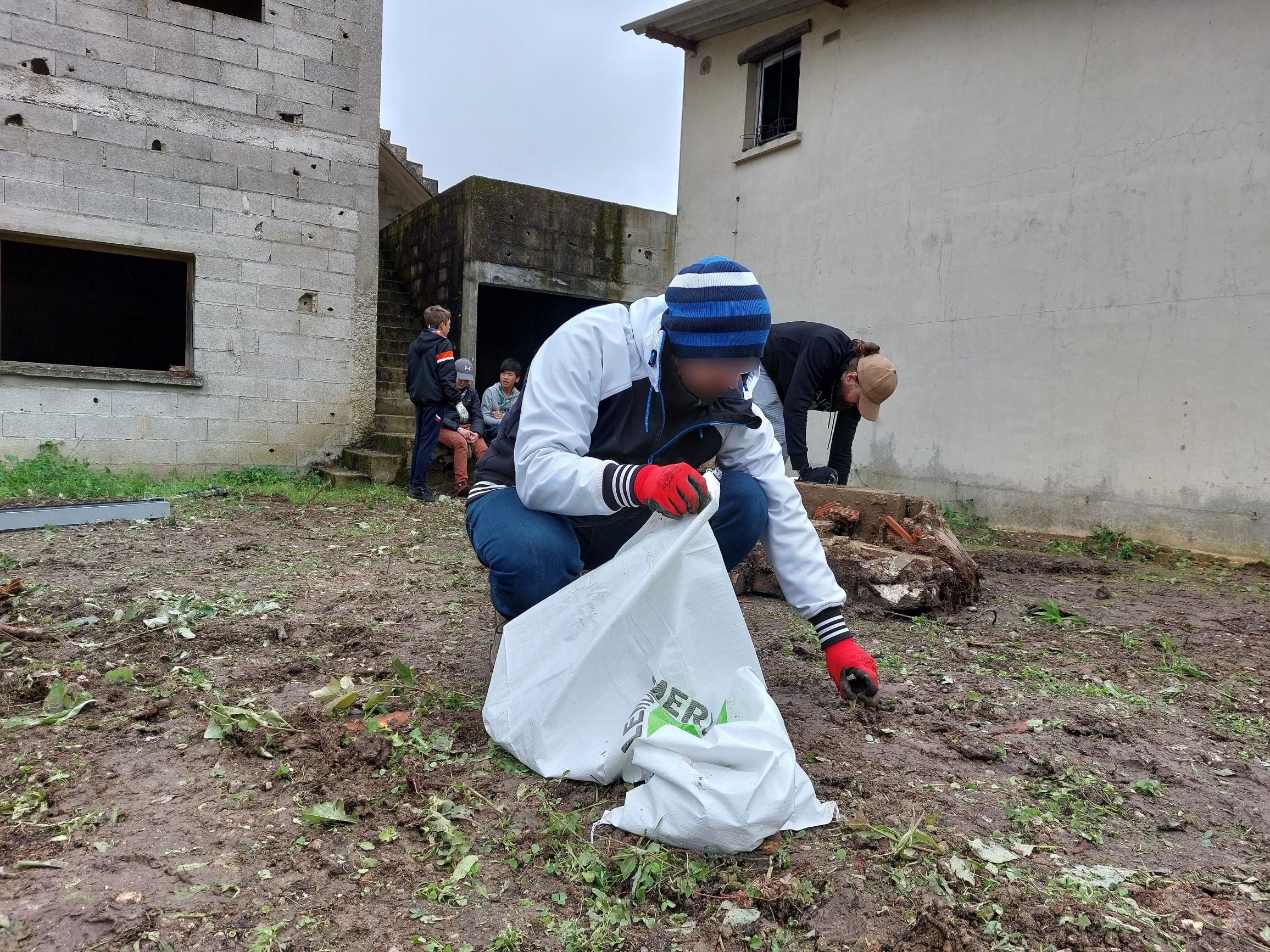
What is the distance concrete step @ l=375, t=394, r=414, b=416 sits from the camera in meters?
9.21

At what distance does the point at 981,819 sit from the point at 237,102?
25.8 feet

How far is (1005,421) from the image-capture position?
22.4 feet

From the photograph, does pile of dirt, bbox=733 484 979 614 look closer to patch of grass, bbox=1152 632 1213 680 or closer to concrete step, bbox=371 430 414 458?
patch of grass, bbox=1152 632 1213 680

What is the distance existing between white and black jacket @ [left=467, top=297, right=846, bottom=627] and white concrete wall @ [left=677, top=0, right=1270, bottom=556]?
15.3 ft

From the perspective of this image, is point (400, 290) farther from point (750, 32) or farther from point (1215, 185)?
point (1215, 185)

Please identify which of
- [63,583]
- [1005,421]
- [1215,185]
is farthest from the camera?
[1005,421]

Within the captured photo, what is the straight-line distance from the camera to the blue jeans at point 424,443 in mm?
7180

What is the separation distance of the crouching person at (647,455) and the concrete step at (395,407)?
722 cm

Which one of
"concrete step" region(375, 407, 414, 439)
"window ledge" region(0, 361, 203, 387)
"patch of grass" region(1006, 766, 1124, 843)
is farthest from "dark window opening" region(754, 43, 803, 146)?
"patch of grass" region(1006, 766, 1124, 843)

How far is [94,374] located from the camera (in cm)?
673

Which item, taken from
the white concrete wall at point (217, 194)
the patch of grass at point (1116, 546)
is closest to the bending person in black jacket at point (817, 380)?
the patch of grass at point (1116, 546)

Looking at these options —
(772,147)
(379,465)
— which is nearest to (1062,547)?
(772,147)

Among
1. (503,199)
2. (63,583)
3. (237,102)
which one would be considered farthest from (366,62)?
(63,583)

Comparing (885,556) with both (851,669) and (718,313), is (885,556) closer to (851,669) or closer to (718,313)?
(851,669)
